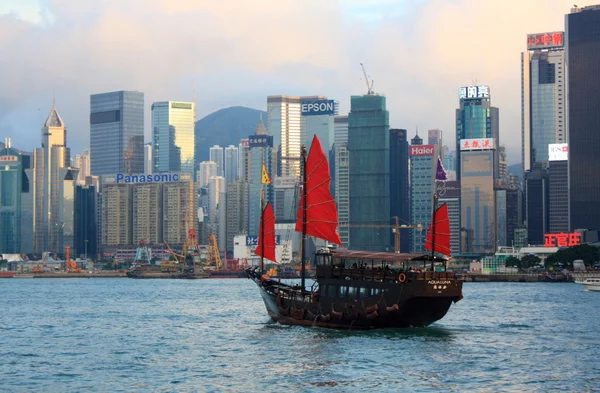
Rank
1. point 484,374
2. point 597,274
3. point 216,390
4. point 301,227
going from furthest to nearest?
1. point 597,274
2. point 301,227
3. point 484,374
4. point 216,390

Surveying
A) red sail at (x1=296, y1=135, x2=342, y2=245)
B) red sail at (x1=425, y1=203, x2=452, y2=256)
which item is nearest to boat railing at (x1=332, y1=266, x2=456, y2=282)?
red sail at (x1=296, y1=135, x2=342, y2=245)

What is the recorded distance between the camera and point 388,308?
64.0m

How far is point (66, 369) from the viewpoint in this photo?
53125 millimetres

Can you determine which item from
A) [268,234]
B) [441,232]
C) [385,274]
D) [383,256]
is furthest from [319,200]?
[385,274]

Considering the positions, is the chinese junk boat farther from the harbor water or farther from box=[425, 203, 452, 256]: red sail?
the harbor water

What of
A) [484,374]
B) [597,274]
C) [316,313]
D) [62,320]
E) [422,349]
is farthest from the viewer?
[597,274]

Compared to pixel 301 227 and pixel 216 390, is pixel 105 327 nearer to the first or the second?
pixel 301 227

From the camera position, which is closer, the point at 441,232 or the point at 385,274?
the point at 385,274

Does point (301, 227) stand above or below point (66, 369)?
above

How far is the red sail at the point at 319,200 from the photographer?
72562mm

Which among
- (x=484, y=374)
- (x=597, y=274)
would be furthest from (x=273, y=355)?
(x=597, y=274)

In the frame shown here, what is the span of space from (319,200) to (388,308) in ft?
37.7

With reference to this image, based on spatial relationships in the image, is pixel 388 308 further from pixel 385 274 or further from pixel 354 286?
pixel 354 286

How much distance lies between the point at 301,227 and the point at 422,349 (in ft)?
61.6
